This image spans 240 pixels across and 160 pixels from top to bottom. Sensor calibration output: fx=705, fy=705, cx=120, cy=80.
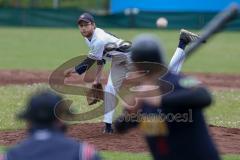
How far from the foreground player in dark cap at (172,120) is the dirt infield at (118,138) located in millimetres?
4974

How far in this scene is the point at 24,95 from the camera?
1642 centimetres

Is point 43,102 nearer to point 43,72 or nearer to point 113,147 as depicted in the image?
point 113,147

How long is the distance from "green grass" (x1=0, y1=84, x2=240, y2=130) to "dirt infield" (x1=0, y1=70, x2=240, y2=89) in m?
1.37

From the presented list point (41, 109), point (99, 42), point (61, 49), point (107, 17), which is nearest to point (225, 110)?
point (99, 42)

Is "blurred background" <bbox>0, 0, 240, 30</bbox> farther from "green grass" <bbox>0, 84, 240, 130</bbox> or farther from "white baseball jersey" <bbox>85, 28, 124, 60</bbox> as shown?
"white baseball jersey" <bbox>85, 28, 124, 60</bbox>

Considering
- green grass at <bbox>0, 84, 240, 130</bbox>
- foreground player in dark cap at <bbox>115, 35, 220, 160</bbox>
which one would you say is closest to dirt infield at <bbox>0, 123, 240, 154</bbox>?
green grass at <bbox>0, 84, 240, 130</bbox>

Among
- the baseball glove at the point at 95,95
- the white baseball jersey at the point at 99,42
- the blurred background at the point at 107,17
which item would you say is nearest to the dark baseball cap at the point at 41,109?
the white baseball jersey at the point at 99,42

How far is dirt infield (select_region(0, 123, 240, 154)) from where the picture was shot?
10586mm

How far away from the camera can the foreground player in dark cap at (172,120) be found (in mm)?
5227

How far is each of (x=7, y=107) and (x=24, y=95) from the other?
6.05 feet

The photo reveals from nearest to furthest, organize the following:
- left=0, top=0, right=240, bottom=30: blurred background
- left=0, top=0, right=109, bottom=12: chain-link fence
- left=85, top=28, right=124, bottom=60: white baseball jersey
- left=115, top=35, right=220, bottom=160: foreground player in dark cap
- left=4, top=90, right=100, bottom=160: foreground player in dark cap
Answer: left=4, top=90, right=100, bottom=160: foreground player in dark cap → left=115, top=35, right=220, bottom=160: foreground player in dark cap → left=85, top=28, right=124, bottom=60: white baseball jersey → left=0, top=0, right=240, bottom=30: blurred background → left=0, top=0, right=109, bottom=12: chain-link fence

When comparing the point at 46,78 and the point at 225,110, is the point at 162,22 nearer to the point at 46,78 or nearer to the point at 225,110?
the point at 46,78

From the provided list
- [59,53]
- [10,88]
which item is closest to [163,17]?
[59,53]

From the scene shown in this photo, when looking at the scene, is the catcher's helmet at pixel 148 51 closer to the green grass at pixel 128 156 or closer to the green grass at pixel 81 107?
the green grass at pixel 128 156
